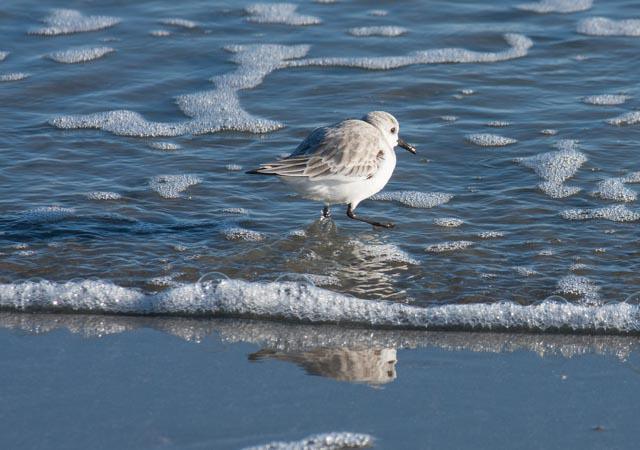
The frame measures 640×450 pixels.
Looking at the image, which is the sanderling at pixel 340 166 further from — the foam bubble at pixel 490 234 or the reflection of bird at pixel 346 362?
the reflection of bird at pixel 346 362

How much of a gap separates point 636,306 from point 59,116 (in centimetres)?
516

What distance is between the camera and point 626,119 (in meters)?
9.02

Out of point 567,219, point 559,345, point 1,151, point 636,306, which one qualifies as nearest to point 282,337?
point 559,345

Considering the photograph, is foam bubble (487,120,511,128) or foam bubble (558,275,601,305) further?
foam bubble (487,120,511,128)

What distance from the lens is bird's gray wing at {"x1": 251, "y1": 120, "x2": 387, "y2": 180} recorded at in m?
6.94

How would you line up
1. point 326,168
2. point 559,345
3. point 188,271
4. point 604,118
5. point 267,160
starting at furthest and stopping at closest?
point 604,118 → point 267,160 → point 326,168 → point 188,271 → point 559,345

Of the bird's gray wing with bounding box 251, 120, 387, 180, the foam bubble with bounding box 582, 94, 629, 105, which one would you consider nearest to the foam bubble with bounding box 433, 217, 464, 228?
the bird's gray wing with bounding box 251, 120, 387, 180

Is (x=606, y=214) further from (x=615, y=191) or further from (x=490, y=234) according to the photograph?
(x=490, y=234)

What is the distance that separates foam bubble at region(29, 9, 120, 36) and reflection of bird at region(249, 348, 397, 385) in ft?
22.2

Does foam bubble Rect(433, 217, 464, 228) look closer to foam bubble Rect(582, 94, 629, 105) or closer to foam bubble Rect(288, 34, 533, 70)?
foam bubble Rect(582, 94, 629, 105)

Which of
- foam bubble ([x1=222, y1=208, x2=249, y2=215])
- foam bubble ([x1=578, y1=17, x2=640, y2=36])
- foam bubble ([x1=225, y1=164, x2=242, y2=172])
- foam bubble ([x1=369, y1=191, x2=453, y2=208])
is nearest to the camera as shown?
foam bubble ([x1=222, y1=208, x2=249, y2=215])

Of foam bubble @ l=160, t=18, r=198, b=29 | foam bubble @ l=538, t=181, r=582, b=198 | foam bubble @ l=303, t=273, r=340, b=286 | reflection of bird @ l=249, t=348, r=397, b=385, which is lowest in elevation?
reflection of bird @ l=249, t=348, r=397, b=385

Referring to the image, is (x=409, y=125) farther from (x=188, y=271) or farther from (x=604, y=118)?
(x=188, y=271)

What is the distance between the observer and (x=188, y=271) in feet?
21.6
